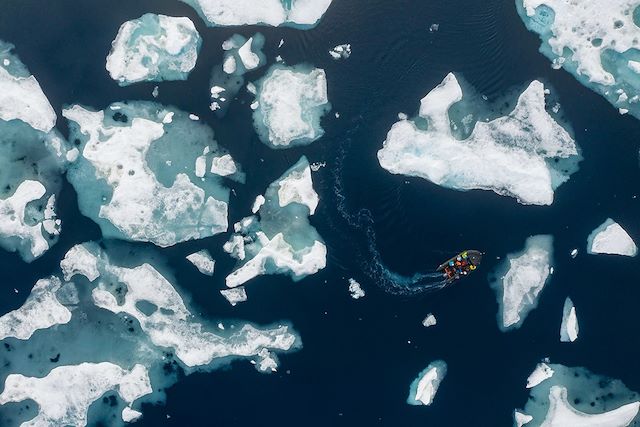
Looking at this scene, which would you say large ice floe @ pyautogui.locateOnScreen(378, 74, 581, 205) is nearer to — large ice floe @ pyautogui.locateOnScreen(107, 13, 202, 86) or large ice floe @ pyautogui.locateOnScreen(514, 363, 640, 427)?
large ice floe @ pyautogui.locateOnScreen(514, 363, 640, 427)

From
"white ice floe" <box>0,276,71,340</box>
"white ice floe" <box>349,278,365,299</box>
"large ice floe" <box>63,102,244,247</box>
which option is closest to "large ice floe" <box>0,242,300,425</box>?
"white ice floe" <box>0,276,71,340</box>

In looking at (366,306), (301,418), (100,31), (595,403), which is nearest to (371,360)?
(366,306)

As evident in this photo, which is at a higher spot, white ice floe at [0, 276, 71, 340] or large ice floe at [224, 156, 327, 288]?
large ice floe at [224, 156, 327, 288]

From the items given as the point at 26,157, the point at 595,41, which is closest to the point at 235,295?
the point at 26,157

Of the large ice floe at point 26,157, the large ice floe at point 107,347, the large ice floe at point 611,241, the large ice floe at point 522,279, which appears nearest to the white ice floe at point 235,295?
the large ice floe at point 107,347

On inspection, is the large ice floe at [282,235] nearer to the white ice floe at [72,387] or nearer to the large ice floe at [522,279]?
the white ice floe at [72,387]

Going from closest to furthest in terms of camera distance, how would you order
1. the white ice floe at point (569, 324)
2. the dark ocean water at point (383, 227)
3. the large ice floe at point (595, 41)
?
the large ice floe at point (595, 41), the dark ocean water at point (383, 227), the white ice floe at point (569, 324)

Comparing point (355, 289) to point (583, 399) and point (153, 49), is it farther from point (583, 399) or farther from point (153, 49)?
point (153, 49)
